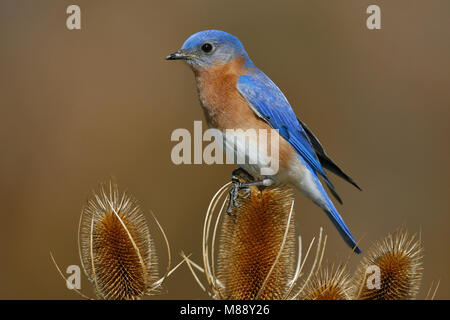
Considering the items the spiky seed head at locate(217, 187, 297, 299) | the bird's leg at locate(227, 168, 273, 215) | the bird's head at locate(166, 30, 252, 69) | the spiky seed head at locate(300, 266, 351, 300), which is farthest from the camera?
the bird's head at locate(166, 30, 252, 69)

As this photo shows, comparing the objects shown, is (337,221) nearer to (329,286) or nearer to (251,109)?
(251,109)

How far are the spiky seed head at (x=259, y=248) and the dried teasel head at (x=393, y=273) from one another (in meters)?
0.64

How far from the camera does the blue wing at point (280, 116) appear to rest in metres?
6.21

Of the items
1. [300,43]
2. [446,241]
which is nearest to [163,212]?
[300,43]

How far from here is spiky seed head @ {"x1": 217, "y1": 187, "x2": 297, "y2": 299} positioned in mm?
4941

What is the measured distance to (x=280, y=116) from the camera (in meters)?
6.37

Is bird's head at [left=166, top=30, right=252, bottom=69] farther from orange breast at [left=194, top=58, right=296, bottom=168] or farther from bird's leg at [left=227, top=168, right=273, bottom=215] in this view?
bird's leg at [left=227, top=168, right=273, bottom=215]

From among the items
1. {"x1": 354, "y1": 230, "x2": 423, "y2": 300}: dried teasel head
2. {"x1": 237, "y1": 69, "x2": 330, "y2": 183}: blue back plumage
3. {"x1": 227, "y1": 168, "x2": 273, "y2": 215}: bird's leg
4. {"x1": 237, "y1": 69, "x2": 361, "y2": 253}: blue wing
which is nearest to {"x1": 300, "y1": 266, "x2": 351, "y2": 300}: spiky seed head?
{"x1": 354, "y1": 230, "x2": 423, "y2": 300}: dried teasel head

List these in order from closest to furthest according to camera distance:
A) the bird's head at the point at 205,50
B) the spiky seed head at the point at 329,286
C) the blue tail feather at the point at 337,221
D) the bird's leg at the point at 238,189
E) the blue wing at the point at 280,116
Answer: the spiky seed head at the point at 329,286
the bird's leg at the point at 238,189
the blue tail feather at the point at 337,221
the blue wing at the point at 280,116
the bird's head at the point at 205,50

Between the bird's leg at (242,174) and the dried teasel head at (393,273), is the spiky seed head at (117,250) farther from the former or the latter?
the dried teasel head at (393,273)

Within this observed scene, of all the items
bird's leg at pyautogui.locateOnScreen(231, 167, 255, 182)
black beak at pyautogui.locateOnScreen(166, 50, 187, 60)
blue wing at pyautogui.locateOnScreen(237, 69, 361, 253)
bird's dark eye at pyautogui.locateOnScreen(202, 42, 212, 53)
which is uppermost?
bird's dark eye at pyautogui.locateOnScreen(202, 42, 212, 53)

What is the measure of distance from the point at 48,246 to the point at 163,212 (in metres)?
1.86

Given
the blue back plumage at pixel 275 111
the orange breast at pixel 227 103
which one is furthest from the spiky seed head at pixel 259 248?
the blue back plumage at pixel 275 111

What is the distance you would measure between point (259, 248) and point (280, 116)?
1889mm
